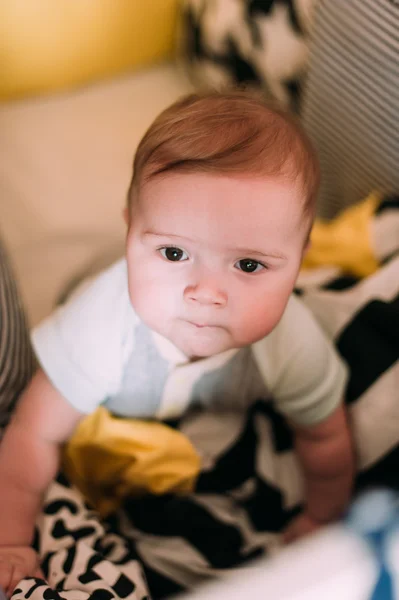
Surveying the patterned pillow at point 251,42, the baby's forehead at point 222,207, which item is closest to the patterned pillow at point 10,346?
the baby's forehead at point 222,207

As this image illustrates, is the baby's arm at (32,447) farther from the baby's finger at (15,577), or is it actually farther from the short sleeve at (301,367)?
the short sleeve at (301,367)

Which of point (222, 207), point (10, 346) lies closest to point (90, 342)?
point (10, 346)

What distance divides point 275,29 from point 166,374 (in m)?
0.58

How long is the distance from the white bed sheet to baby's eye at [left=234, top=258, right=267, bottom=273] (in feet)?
1.25

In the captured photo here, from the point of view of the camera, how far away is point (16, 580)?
19.1 inches

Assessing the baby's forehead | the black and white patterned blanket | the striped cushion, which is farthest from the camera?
the striped cushion

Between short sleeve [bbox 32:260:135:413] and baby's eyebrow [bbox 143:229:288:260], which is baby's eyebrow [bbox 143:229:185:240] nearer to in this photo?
baby's eyebrow [bbox 143:229:288:260]

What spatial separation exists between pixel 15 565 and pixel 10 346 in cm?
21

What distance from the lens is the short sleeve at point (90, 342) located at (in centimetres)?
54

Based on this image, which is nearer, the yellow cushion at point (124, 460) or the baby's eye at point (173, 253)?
the baby's eye at point (173, 253)

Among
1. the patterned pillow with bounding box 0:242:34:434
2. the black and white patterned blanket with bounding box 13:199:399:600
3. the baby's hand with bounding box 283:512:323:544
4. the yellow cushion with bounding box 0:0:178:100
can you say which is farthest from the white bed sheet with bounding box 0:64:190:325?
the baby's hand with bounding box 283:512:323:544

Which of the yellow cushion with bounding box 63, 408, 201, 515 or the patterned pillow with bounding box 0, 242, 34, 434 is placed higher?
the patterned pillow with bounding box 0, 242, 34, 434

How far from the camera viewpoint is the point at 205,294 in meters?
0.44

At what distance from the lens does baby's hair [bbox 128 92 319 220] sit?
42cm
